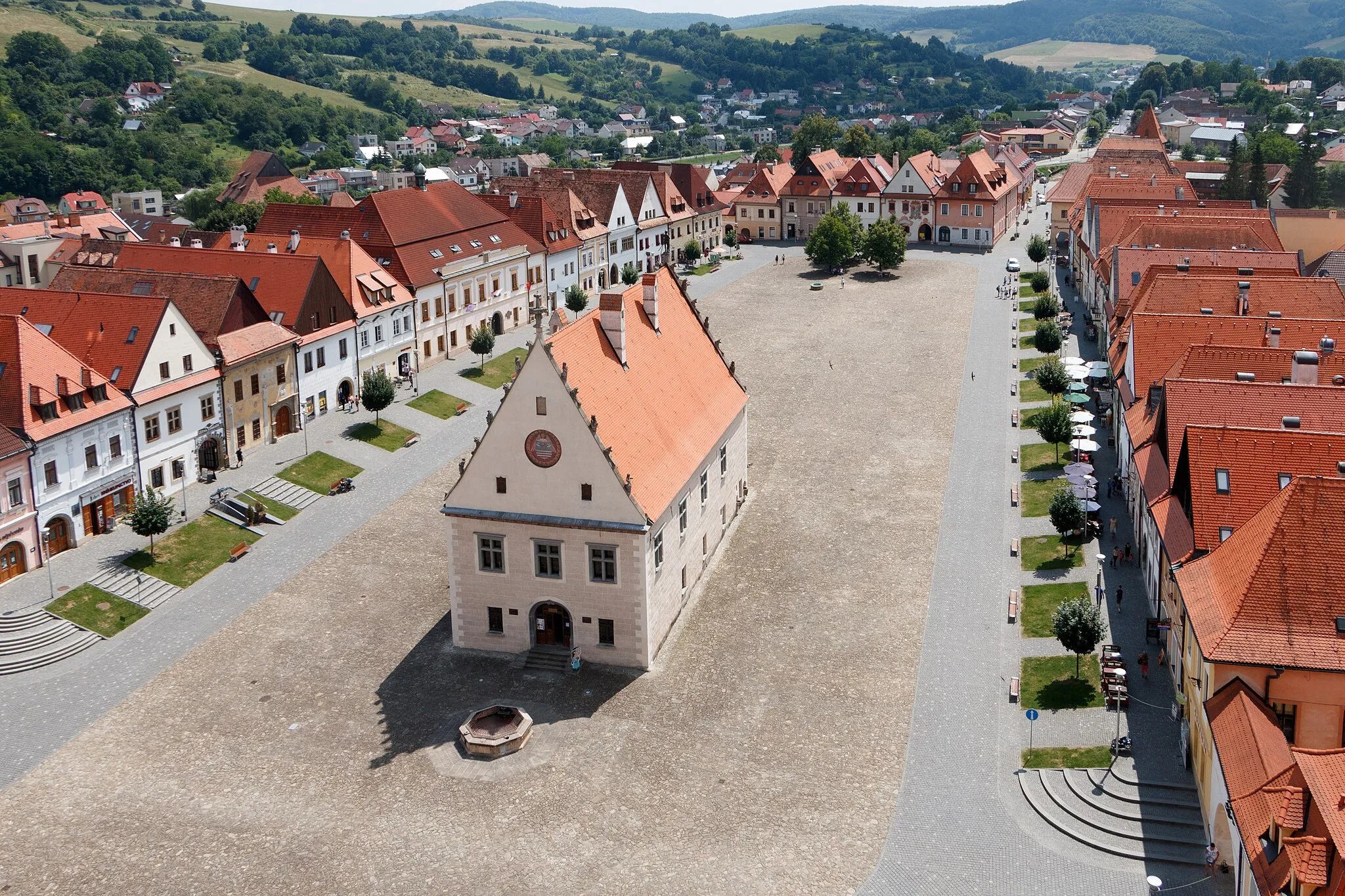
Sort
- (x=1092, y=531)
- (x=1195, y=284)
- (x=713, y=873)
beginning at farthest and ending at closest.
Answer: (x=1195, y=284), (x=1092, y=531), (x=713, y=873)

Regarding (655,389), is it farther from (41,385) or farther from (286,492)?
(41,385)

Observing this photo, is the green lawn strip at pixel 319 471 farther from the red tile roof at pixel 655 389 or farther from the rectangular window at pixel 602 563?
the rectangular window at pixel 602 563

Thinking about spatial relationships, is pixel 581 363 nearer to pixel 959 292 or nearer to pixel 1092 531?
pixel 1092 531

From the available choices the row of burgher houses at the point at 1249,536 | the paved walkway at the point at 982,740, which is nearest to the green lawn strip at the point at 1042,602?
the paved walkway at the point at 982,740

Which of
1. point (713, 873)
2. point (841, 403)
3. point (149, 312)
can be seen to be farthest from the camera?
point (841, 403)

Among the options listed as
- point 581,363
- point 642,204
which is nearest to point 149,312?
point 581,363

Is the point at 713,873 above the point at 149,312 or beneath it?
beneath

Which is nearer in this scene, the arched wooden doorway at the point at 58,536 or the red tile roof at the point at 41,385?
the red tile roof at the point at 41,385

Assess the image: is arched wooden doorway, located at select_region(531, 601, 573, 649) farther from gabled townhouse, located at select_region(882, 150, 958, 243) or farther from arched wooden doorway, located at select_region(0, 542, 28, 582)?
gabled townhouse, located at select_region(882, 150, 958, 243)
